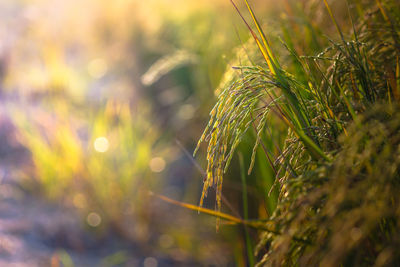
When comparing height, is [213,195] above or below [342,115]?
below

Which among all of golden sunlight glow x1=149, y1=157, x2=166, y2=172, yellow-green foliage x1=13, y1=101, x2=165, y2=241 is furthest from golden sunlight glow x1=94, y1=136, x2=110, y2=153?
golden sunlight glow x1=149, y1=157, x2=166, y2=172

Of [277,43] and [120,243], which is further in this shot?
[120,243]

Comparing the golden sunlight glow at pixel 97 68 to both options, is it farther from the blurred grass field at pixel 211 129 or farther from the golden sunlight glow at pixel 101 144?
the golden sunlight glow at pixel 101 144

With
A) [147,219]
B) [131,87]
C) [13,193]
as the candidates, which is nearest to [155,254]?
[147,219]

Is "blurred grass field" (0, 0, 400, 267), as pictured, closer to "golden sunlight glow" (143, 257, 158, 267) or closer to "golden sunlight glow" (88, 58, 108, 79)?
"golden sunlight glow" (143, 257, 158, 267)

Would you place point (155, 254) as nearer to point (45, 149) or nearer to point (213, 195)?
point (213, 195)
